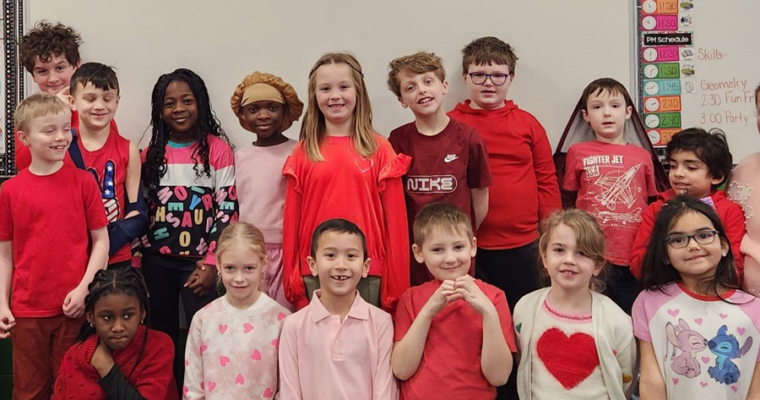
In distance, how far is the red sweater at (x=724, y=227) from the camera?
102 inches

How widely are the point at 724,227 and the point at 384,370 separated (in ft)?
4.87

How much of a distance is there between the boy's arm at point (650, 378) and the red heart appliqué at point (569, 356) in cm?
21

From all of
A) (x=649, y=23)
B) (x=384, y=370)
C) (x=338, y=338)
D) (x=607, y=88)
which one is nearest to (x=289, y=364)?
(x=338, y=338)

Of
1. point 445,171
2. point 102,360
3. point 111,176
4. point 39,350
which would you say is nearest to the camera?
point 102,360

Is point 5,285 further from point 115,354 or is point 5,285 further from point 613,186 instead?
point 613,186

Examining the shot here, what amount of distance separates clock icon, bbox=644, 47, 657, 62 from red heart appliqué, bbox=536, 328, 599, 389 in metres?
1.75

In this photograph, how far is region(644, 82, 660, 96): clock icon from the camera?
3.31m

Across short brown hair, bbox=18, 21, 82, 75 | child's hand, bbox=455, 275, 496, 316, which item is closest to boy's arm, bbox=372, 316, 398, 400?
child's hand, bbox=455, 275, 496, 316

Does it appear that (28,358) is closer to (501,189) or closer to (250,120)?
(250,120)

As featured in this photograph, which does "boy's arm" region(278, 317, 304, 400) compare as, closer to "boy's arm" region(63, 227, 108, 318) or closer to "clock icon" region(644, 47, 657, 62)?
"boy's arm" region(63, 227, 108, 318)

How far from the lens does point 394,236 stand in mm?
2611

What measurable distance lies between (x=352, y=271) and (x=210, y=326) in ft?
1.99

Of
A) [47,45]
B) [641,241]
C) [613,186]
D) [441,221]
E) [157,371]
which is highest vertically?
[47,45]

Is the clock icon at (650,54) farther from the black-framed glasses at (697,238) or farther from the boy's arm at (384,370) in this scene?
the boy's arm at (384,370)
